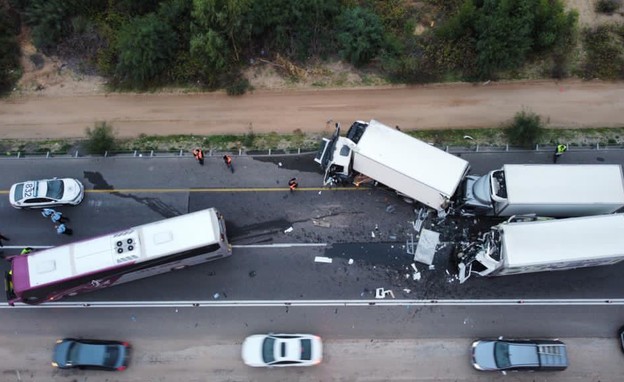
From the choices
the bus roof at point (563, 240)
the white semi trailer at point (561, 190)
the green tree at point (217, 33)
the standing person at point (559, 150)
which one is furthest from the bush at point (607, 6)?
the green tree at point (217, 33)

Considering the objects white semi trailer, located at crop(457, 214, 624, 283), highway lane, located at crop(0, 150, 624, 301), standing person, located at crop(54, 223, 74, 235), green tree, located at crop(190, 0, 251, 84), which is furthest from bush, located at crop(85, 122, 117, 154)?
white semi trailer, located at crop(457, 214, 624, 283)

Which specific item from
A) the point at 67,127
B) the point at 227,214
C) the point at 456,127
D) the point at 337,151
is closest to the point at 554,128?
the point at 456,127

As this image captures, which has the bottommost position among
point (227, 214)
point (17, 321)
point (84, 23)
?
point (17, 321)

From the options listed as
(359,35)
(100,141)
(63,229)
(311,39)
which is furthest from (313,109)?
(63,229)

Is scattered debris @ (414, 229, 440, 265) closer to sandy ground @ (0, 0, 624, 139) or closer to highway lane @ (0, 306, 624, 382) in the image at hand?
highway lane @ (0, 306, 624, 382)

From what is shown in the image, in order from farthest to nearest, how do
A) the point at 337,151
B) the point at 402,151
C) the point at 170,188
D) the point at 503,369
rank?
the point at 170,188 → the point at 337,151 → the point at 402,151 → the point at 503,369

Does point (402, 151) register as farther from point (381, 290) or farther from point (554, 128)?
point (554, 128)

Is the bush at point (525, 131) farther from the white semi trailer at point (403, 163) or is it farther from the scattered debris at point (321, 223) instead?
the scattered debris at point (321, 223)

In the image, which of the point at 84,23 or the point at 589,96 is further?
the point at 84,23
